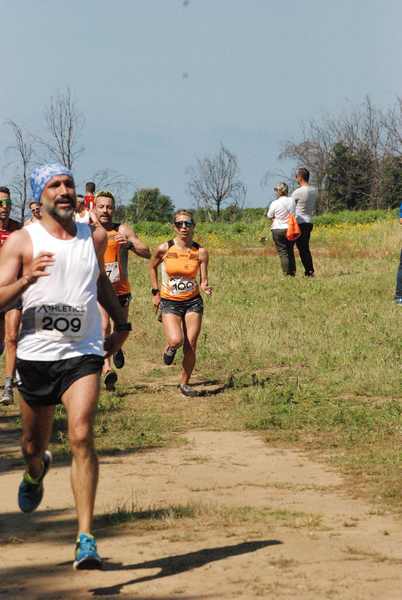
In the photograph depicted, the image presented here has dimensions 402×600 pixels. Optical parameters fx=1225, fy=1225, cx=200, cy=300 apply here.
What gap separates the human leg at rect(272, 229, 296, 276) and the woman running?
992 centimetres

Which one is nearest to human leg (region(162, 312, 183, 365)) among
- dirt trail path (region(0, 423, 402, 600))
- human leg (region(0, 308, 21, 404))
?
human leg (region(0, 308, 21, 404))

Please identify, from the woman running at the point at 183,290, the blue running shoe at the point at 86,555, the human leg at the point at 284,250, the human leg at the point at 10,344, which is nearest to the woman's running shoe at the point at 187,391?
the woman running at the point at 183,290

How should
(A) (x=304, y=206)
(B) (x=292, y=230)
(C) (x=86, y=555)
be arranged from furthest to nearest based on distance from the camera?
1. (A) (x=304, y=206)
2. (B) (x=292, y=230)
3. (C) (x=86, y=555)

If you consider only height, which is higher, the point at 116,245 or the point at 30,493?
the point at 116,245

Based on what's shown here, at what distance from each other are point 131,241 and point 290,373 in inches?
115

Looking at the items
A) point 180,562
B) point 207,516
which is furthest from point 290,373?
point 180,562

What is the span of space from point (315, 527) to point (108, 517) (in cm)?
131

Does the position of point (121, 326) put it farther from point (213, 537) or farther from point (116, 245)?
point (116, 245)

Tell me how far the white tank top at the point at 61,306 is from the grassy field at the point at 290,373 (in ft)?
9.37

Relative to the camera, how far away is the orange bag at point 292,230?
2325 centimetres

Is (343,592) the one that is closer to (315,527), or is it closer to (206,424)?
(315,527)

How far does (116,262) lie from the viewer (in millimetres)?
13508

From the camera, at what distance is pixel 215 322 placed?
19641 mm

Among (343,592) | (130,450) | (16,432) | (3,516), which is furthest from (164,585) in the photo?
(16,432)
